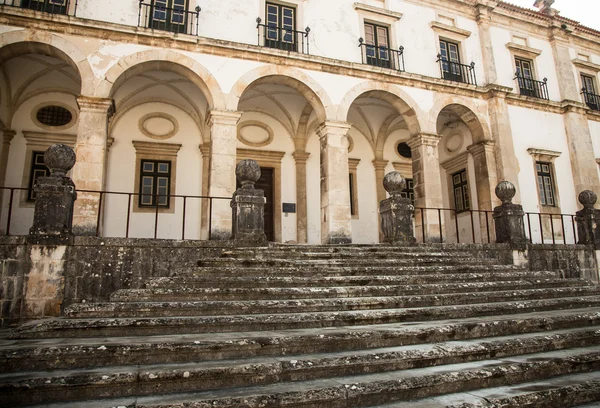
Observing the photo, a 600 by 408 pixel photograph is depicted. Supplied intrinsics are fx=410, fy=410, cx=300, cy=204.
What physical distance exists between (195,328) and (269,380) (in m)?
1.36

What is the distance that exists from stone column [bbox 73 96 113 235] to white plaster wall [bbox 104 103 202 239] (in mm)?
3126

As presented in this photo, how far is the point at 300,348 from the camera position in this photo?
378cm

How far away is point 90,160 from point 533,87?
1524cm

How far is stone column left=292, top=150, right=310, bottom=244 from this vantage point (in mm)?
13945

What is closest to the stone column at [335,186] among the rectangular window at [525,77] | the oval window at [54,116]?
the oval window at [54,116]

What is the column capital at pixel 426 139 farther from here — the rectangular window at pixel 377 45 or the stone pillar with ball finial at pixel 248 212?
the stone pillar with ball finial at pixel 248 212

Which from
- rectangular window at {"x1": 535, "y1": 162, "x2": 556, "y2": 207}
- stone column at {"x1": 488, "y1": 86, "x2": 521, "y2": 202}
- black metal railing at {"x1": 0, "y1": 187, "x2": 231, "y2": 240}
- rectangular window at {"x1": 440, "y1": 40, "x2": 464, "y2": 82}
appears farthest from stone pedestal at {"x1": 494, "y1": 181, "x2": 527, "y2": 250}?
Answer: black metal railing at {"x1": 0, "y1": 187, "x2": 231, "y2": 240}

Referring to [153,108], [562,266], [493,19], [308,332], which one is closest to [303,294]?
[308,332]

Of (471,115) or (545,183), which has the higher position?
(471,115)

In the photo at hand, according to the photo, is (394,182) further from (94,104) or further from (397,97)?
(94,104)

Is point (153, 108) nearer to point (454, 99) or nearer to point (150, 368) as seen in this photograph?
point (454, 99)

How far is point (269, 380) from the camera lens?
3209 mm

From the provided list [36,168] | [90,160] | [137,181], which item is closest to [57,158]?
[90,160]

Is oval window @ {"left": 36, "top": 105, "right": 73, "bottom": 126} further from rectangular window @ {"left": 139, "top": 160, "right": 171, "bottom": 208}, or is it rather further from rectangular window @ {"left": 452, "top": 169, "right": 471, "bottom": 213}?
rectangular window @ {"left": 452, "top": 169, "right": 471, "bottom": 213}
